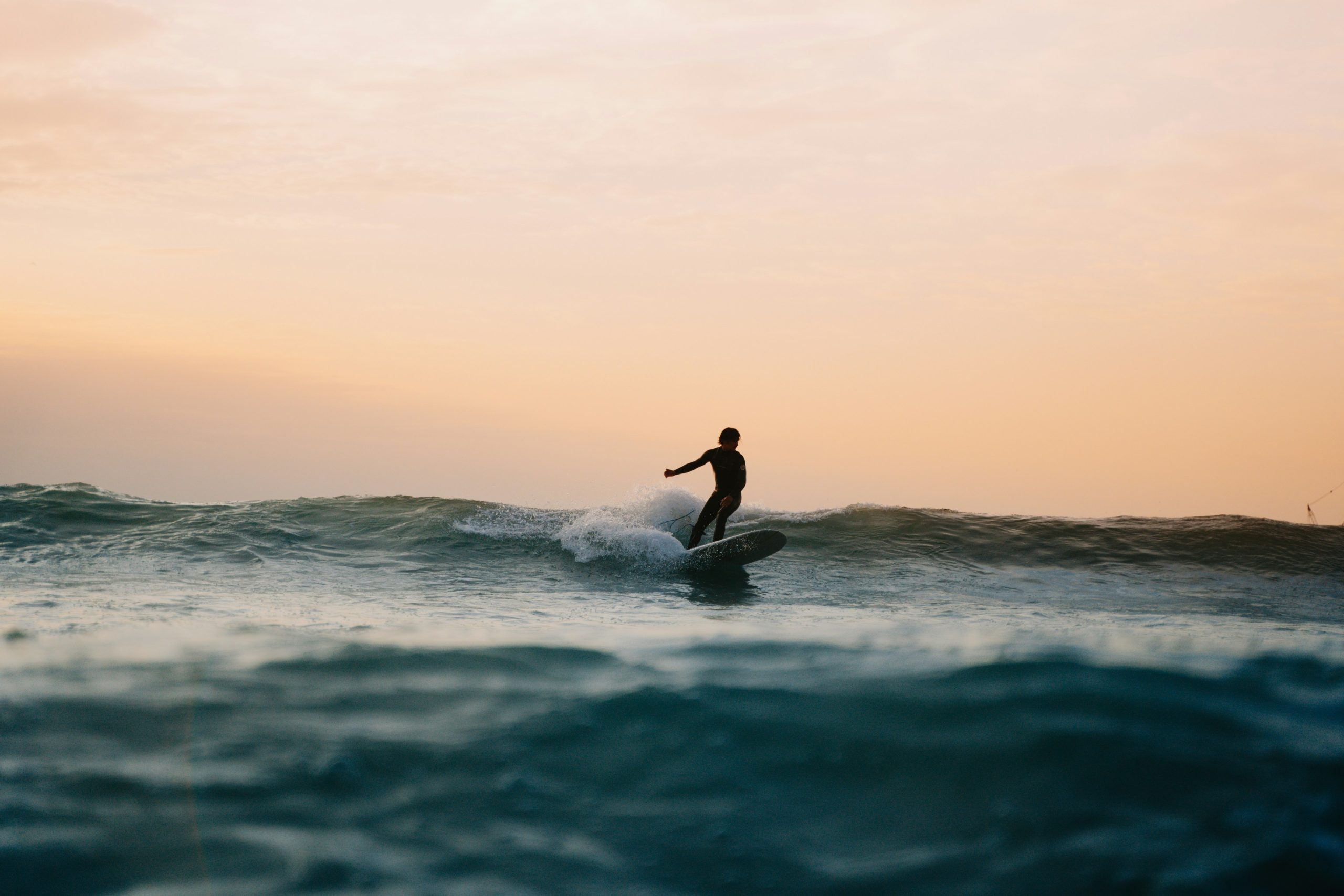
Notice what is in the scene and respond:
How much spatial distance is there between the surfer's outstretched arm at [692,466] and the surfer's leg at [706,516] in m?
0.57

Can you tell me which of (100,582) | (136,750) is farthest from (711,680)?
(100,582)

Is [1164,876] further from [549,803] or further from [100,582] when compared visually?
[100,582]

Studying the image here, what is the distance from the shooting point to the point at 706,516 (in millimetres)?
13156

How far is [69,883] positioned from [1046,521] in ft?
61.6

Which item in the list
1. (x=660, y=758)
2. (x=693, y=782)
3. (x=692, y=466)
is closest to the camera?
(x=693, y=782)

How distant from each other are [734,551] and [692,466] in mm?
1389

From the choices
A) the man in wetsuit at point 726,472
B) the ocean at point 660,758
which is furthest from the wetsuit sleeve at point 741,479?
the ocean at point 660,758

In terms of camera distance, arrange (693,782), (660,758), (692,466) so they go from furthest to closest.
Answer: (692,466), (660,758), (693,782)

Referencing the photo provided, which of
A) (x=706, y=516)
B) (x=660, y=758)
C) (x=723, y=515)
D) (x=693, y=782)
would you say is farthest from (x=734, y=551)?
(x=693, y=782)

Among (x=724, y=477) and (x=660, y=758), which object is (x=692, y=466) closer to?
(x=724, y=477)

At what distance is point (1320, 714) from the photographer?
13.8ft

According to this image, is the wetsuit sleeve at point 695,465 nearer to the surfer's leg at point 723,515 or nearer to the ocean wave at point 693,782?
the surfer's leg at point 723,515

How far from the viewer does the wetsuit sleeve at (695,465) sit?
12.5 metres

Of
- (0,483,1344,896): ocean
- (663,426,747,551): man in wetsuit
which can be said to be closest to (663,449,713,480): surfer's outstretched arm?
(663,426,747,551): man in wetsuit
